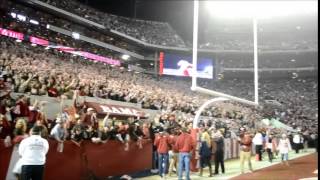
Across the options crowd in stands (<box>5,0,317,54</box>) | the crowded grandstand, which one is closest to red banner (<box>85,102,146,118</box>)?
the crowded grandstand

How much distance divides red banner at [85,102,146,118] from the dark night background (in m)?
25.5

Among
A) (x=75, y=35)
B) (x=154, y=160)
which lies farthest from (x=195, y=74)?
(x=75, y=35)

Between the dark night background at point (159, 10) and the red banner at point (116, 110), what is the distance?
25487 millimetres

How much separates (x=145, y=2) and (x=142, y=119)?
1113 inches

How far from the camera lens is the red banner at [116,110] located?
14.3 metres

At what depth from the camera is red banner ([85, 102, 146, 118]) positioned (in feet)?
46.9

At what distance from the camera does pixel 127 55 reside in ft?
129

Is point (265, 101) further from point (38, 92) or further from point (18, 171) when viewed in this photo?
point (18, 171)

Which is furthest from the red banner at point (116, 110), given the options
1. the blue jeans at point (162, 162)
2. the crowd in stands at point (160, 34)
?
the crowd in stands at point (160, 34)

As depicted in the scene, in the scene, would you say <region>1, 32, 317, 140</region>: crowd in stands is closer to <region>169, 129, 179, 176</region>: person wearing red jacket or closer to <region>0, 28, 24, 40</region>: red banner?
<region>0, 28, 24, 40</region>: red banner

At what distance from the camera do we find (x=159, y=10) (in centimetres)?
4459

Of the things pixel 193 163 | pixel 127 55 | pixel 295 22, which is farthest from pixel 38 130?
pixel 295 22

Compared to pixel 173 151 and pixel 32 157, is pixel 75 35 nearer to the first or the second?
pixel 173 151

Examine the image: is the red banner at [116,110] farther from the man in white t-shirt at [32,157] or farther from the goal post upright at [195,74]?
the man in white t-shirt at [32,157]
